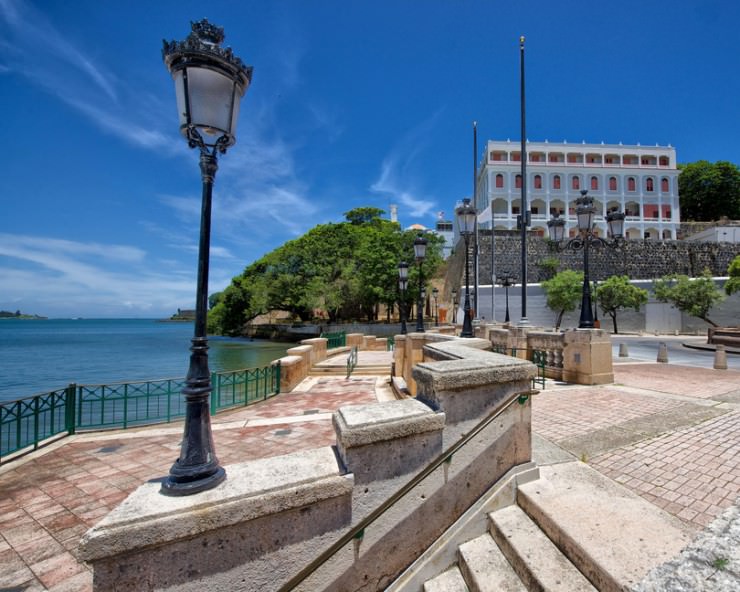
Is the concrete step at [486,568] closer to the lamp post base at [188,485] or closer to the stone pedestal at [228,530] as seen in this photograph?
the stone pedestal at [228,530]

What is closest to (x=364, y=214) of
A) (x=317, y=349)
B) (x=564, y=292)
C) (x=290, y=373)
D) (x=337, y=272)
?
(x=337, y=272)

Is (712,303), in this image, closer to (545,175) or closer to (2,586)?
(545,175)

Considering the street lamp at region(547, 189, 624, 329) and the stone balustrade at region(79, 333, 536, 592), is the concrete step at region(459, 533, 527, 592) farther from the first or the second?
the street lamp at region(547, 189, 624, 329)

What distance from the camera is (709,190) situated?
59.6 m

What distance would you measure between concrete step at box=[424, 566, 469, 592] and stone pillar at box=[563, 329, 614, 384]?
736 cm

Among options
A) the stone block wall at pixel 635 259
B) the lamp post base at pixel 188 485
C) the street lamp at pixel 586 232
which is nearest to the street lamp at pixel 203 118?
the lamp post base at pixel 188 485

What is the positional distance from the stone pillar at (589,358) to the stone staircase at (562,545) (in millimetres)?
6081

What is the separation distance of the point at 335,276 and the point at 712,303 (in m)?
34.7

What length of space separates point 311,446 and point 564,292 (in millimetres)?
31746

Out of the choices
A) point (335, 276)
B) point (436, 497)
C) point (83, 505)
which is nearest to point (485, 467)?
point (436, 497)

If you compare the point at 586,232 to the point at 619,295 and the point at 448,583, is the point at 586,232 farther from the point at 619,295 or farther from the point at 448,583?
the point at 619,295

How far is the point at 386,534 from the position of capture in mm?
2627

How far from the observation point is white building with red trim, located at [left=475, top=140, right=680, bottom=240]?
52.1m

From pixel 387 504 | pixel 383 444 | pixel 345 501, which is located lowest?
pixel 387 504
